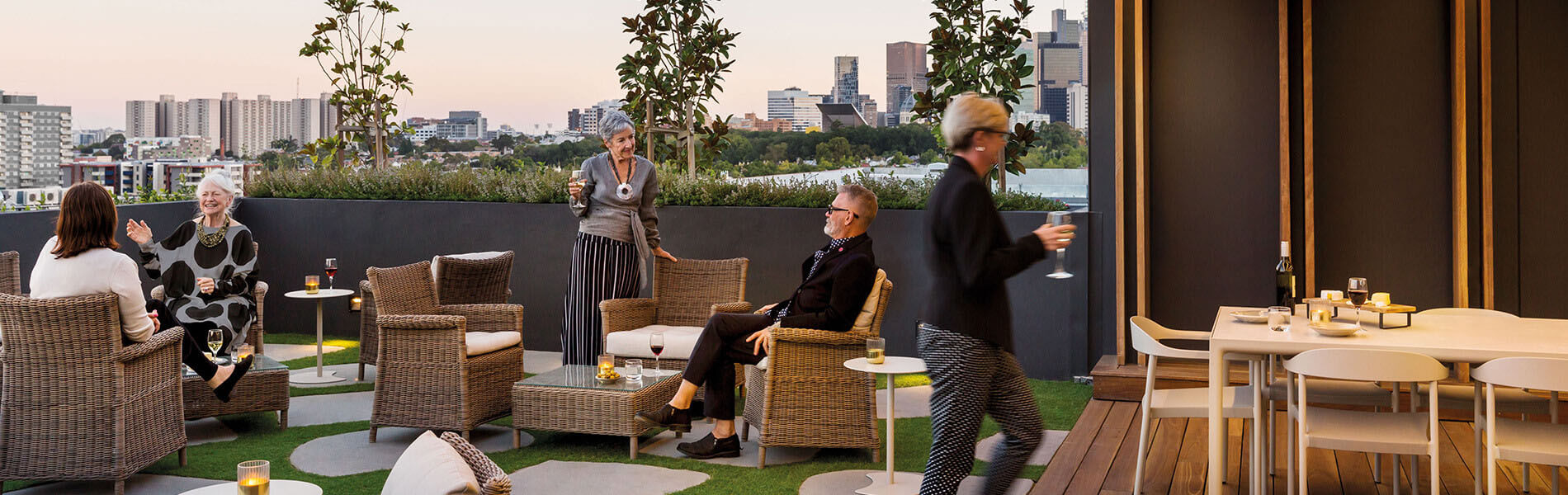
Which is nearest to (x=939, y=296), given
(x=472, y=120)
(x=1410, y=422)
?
(x=1410, y=422)

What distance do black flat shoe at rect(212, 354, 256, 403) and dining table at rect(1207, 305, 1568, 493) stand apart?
161 inches

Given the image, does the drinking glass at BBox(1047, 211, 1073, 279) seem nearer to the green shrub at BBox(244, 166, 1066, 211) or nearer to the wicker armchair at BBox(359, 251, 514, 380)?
the green shrub at BBox(244, 166, 1066, 211)

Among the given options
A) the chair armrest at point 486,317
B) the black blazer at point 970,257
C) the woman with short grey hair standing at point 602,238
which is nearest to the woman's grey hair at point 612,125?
the woman with short grey hair standing at point 602,238

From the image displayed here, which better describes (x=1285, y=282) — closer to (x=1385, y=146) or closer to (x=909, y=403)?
(x=1385, y=146)

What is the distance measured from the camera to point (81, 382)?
4.27 m

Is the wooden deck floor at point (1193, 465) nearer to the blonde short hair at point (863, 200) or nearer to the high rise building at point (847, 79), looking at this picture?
the blonde short hair at point (863, 200)

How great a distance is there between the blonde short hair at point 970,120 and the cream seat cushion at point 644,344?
2696 mm

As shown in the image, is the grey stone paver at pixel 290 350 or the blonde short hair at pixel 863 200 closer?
the blonde short hair at pixel 863 200

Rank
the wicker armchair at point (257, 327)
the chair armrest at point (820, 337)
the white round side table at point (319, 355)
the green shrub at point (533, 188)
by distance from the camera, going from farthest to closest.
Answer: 1. the green shrub at point (533, 188)
2. the white round side table at point (319, 355)
3. the wicker armchair at point (257, 327)
4. the chair armrest at point (820, 337)

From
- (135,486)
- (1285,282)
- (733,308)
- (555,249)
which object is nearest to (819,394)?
(733,308)

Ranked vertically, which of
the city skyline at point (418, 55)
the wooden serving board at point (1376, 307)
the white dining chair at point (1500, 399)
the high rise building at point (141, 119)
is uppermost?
the city skyline at point (418, 55)

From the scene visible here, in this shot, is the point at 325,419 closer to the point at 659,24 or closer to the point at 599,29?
the point at 659,24

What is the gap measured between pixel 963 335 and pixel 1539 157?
14.4 feet

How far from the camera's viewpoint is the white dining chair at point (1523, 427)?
332 cm
